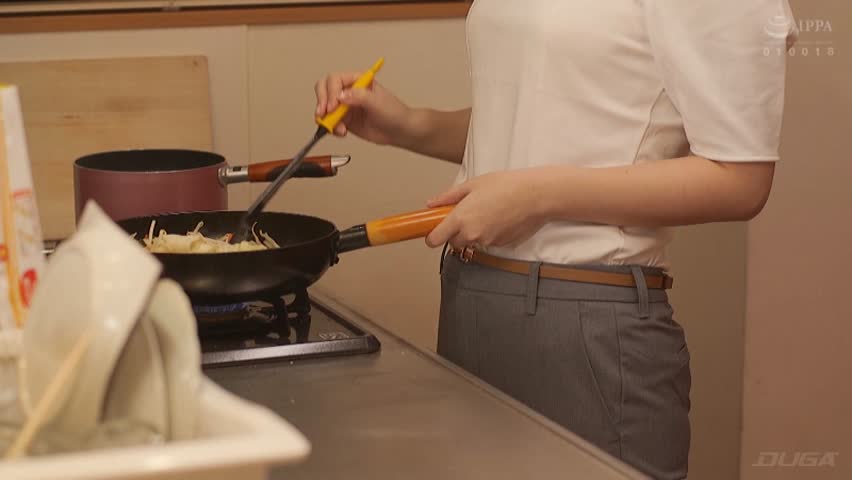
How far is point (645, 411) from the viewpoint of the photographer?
4.06 ft

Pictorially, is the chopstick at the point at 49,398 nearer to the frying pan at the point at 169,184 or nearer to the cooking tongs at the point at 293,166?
the cooking tongs at the point at 293,166

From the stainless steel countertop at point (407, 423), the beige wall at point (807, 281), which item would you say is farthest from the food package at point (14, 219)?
the beige wall at point (807, 281)

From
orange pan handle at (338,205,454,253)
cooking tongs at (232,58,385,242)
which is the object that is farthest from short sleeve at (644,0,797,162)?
cooking tongs at (232,58,385,242)

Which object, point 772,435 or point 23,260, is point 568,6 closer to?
point 23,260

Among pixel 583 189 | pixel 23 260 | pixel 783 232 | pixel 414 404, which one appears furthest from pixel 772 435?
pixel 23 260

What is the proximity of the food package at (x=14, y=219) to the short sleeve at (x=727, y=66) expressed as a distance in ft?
2.40

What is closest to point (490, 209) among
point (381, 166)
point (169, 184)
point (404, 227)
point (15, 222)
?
point (404, 227)

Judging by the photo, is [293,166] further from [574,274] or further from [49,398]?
[49,398]

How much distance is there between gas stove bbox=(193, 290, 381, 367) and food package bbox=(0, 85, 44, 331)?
51cm

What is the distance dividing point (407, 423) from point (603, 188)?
363mm

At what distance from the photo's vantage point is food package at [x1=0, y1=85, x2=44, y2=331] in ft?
1.92

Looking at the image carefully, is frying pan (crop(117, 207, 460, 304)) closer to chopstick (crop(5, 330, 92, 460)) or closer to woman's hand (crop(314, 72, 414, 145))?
woman's hand (crop(314, 72, 414, 145))

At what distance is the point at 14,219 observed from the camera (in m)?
0.60

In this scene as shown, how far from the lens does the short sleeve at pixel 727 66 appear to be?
112cm
